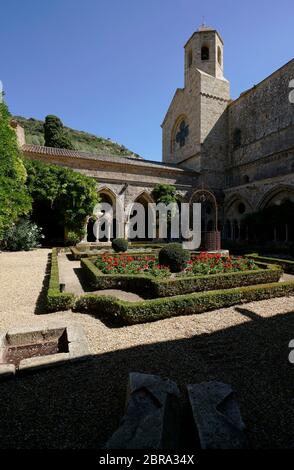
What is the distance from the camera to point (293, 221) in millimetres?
17531

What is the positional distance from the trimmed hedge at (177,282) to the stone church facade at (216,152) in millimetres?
13391

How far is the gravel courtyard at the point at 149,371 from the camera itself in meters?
2.55

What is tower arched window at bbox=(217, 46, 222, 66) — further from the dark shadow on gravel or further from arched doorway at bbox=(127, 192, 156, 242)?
the dark shadow on gravel

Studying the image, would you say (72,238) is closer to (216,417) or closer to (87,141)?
(216,417)

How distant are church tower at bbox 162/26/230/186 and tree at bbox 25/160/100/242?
13590mm

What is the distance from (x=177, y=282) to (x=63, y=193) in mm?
14115

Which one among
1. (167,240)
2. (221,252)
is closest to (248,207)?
(167,240)

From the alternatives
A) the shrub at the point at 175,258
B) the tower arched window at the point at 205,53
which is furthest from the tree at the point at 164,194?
the tower arched window at the point at 205,53

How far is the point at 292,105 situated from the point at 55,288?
2429cm

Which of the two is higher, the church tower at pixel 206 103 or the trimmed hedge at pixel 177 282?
the church tower at pixel 206 103

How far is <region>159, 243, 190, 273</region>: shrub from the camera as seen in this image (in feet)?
30.2

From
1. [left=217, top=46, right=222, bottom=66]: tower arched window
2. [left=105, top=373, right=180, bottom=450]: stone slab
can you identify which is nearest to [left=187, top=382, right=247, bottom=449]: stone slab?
[left=105, top=373, right=180, bottom=450]: stone slab

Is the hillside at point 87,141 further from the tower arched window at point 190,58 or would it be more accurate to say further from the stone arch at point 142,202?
the stone arch at point 142,202

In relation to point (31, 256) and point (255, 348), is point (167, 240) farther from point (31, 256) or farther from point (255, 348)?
point (255, 348)
